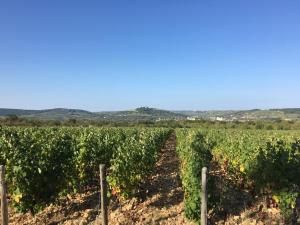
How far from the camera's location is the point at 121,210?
32.2 feet

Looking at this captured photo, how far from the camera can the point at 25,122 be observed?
76.4 m

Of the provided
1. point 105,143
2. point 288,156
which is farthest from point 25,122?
point 288,156

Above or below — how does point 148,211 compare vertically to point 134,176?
below

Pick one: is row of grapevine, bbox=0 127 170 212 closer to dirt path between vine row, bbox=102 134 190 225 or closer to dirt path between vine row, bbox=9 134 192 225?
dirt path between vine row, bbox=9 134 192 225

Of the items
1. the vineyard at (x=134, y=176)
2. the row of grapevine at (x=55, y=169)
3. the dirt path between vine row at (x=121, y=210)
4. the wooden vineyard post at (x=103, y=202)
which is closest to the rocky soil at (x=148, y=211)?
the dirt path between vine row at (x=121, y=210)

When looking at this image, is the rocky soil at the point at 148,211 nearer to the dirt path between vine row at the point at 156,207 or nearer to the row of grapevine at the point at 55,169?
the dirt path between vine row at the point at 156,207

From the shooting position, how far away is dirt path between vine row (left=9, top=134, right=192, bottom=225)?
911 cm

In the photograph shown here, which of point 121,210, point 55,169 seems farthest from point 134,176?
point 55,169

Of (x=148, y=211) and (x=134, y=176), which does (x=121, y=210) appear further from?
(x=134, y=176)

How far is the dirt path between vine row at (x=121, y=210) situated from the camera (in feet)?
29.9

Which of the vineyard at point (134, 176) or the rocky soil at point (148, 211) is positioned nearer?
the vineyard at point (134, 176)

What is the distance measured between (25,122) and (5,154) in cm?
6974

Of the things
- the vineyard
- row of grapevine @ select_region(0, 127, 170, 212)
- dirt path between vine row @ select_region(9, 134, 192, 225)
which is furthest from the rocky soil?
row of grapevine @ select_region(0, 127, 170, 212)

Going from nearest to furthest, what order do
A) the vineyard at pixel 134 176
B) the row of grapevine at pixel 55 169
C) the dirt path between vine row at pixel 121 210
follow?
the vineyard at pixel 134 176
the row of grapevine at pixel 55 169
the dirt path between vine row at pixel 121 210
